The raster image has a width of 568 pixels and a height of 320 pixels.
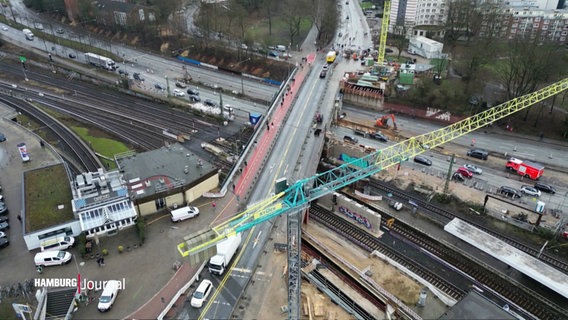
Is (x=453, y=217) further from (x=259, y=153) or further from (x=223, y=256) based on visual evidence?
(x=223, y=256)

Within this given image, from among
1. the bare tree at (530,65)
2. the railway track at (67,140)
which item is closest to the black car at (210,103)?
the railway track at (67,140)

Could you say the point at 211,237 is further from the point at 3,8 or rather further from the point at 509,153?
the point at 3,8

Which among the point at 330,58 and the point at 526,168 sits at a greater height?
the point at 330,58

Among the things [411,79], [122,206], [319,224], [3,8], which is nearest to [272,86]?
[411,79]

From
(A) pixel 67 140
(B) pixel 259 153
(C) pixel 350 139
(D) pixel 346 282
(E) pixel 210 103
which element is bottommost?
(D) pixel 346 282

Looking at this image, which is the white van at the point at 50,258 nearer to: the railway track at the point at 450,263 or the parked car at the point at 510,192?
the railway track at the point at 450,263

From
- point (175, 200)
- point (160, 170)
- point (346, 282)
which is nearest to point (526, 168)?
point (346, 282)
